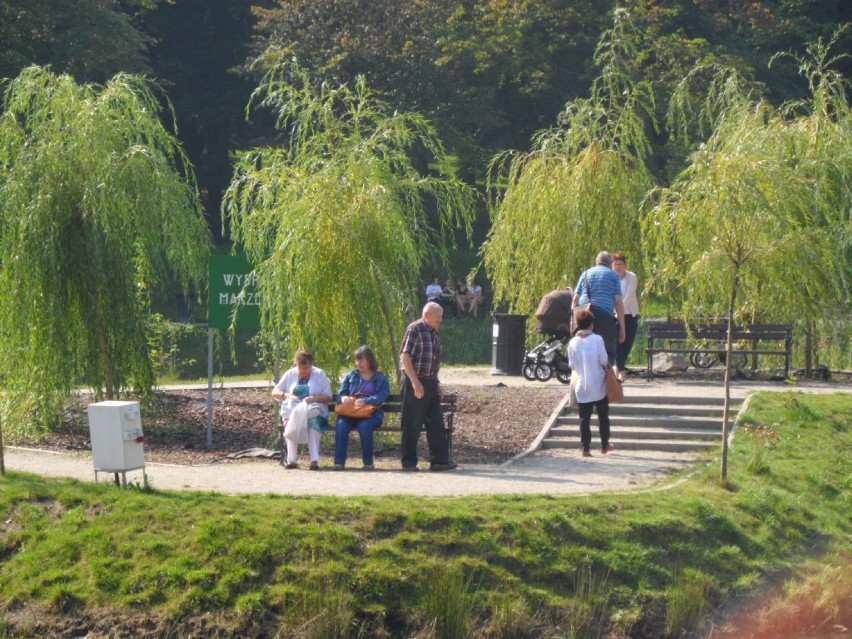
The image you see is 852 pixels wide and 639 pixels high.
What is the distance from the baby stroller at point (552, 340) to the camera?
2092 cm

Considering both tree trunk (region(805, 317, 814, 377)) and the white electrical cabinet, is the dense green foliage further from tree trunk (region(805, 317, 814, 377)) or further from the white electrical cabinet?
tree trunk (region(805, 317, 814, 377))

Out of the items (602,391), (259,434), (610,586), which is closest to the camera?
(610,586)

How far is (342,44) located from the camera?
44.2 meters

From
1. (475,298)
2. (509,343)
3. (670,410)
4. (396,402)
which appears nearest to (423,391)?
(396,402)

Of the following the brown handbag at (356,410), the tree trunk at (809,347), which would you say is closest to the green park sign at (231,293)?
the brown handbag at (356,410)

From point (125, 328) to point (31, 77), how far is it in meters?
3.57

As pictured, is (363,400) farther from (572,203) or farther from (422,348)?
(572,203)

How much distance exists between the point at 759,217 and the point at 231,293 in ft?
22.7

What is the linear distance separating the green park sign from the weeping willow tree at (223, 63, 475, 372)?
0.18 metres

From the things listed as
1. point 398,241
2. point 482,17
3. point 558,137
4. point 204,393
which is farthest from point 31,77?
point 482,17

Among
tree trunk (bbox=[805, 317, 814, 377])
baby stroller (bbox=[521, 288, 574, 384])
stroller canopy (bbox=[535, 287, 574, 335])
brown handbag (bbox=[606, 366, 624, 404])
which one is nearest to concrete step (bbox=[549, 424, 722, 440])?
brown handbag (bbox=[606, 366, 624, 404])

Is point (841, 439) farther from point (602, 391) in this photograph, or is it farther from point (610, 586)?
point (610, 586)

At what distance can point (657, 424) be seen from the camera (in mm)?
17172

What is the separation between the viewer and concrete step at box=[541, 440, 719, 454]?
53.6 ft
